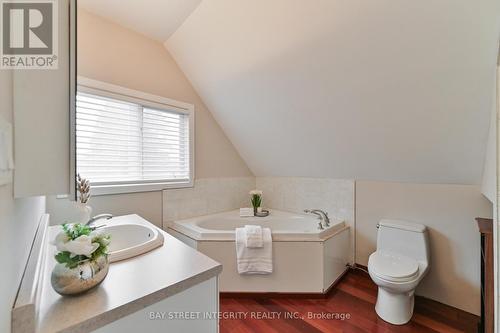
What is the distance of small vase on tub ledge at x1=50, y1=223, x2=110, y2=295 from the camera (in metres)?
0.75

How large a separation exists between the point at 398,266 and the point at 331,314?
71cm

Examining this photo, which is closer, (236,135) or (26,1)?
(26,1)

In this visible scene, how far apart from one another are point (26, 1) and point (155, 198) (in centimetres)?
195

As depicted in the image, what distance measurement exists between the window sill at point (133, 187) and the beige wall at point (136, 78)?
0.16 ft

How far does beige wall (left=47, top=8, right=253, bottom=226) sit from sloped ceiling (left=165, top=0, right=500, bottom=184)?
19cm

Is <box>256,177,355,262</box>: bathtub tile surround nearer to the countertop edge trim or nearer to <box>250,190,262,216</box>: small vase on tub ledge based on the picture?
<box>250,190,262,216</box>: small vase on tub ledge

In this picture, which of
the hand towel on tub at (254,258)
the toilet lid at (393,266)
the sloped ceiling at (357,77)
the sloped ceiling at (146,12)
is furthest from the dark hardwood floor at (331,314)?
the sloped ceiling at (146,12)

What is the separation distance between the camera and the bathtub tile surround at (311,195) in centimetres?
263

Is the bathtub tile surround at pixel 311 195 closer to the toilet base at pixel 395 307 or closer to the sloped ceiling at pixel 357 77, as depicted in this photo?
the sloped ceiling at pixel 357 77

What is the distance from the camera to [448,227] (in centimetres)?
202

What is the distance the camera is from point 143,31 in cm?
221

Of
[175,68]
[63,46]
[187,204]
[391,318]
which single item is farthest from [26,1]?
[391,318]

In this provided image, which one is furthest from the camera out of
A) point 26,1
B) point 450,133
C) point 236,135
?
point 236,135

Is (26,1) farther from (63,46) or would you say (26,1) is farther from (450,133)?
(450,133)
